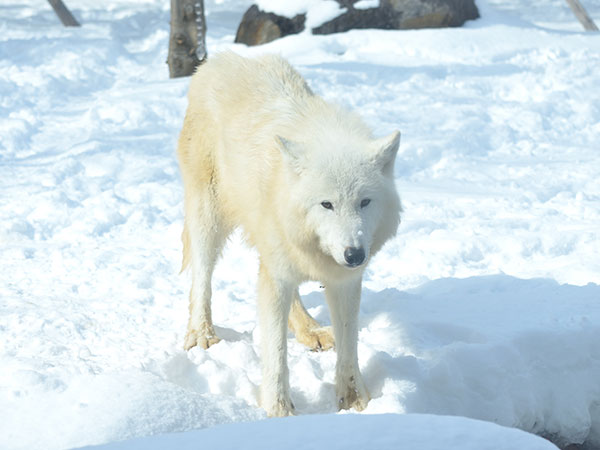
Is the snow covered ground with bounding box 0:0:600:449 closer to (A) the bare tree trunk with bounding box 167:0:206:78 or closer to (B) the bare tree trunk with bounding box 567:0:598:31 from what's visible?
(A) the bare tree trunk with bounding box 167:0:206:78

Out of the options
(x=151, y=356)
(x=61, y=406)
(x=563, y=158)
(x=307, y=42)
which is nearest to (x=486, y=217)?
(x=563, y=158)

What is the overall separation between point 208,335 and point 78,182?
10.6 feet

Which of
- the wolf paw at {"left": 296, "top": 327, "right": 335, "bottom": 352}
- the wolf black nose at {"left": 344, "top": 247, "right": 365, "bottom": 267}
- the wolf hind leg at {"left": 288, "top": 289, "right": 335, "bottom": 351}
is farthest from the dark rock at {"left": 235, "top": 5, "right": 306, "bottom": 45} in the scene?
the wolf black nose at {"left": 344, "top": 247, "right": 365, "bottom": 267}

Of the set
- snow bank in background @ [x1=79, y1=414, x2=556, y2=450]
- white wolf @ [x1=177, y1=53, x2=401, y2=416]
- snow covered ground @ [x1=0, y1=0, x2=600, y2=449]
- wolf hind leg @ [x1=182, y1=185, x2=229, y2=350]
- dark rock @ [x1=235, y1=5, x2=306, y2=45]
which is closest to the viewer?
snow bank in background @ [x1=79, y1=414, x2=556, y2=450]

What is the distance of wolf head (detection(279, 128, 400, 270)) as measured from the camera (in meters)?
3.37

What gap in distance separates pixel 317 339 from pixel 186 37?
6832mm

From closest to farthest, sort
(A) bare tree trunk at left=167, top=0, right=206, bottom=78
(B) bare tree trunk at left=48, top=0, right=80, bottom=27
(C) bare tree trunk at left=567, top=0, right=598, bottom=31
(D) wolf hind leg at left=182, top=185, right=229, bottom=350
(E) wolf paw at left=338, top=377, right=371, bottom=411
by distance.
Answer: (E) wolf paw at left=338, top=377, right=371, bottom=411 < (D) wolf hind leg at left=182, top=185, right=229, bottom=350 < (A) bare tree trunk at left=167, top=0, right=206, bottom=78 < (C) bare tree trunk at left=567, top=0, right=598, bottom=31 < (B) bare tree trunk at left=48, top=0, right=80, bottom=27

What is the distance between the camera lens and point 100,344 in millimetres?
4648

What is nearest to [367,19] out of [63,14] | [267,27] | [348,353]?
[267,27]

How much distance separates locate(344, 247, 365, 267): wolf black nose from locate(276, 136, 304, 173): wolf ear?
0.50 m

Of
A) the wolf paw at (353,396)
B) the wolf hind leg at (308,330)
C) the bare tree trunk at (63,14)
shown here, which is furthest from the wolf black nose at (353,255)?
the bare tree trunk at (63,14)

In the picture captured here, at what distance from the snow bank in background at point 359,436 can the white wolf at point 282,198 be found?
53.7 inches

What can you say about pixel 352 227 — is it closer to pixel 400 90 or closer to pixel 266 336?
pixel 266 336

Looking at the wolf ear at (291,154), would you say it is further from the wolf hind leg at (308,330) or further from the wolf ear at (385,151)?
the wolf hind leg at (308,330)
